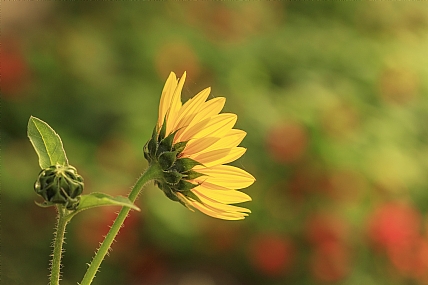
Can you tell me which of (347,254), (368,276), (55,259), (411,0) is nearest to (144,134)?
(347,254)

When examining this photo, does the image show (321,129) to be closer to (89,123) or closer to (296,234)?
(296,234)

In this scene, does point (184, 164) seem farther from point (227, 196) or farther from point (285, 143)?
point (285, 143)

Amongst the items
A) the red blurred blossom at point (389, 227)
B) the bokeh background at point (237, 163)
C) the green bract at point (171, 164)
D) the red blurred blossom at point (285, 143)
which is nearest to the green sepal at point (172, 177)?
the green bract at point (171, 164)

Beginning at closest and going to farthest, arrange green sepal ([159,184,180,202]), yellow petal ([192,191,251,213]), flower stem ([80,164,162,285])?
flower stem ([80,164,162,285])
yellow petal ([192,191,251,213])
green sepal ([159,184,180,202])

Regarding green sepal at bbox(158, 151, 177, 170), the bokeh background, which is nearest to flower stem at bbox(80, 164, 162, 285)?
green sepal at bbox(158, 151, 177, 170)

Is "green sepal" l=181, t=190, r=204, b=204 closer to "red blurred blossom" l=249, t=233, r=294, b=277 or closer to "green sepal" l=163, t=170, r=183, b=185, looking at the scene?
"green sepal" l=163, t=170, r=183, b=185

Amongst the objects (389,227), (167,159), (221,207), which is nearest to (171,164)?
(167,159)
